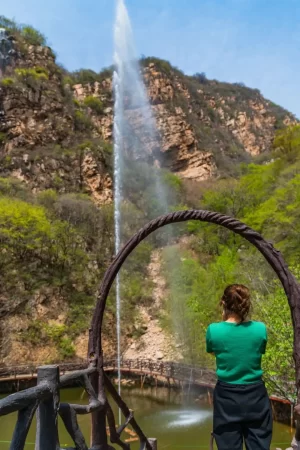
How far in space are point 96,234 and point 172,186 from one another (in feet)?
41.2

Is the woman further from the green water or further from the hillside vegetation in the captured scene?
the green water

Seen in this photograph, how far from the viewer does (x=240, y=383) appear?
224cm

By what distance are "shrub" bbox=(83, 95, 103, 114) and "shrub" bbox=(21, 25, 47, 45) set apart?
21.2ft

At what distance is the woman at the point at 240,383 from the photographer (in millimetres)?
2219

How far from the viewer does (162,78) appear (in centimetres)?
4656

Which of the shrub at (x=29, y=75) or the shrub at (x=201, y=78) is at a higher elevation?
the shrub at (x=201, y=78)

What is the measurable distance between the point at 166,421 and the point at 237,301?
1192 cm

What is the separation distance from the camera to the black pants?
2.21m

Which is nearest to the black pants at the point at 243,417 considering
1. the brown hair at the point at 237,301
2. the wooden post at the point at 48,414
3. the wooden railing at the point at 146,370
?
the brown hair at the point at 237,301

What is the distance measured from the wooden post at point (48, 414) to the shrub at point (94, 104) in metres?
41.6

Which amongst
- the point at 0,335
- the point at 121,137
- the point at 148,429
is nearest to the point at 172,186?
the point at 121,137

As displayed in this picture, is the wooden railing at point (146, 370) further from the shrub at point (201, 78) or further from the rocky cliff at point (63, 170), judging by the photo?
the shrub at point (201, 78)

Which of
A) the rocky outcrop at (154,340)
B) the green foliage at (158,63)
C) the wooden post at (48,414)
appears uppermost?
the green foliage at (158,63)

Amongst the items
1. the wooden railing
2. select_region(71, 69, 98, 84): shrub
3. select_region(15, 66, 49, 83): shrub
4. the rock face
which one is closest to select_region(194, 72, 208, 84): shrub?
the rock face
